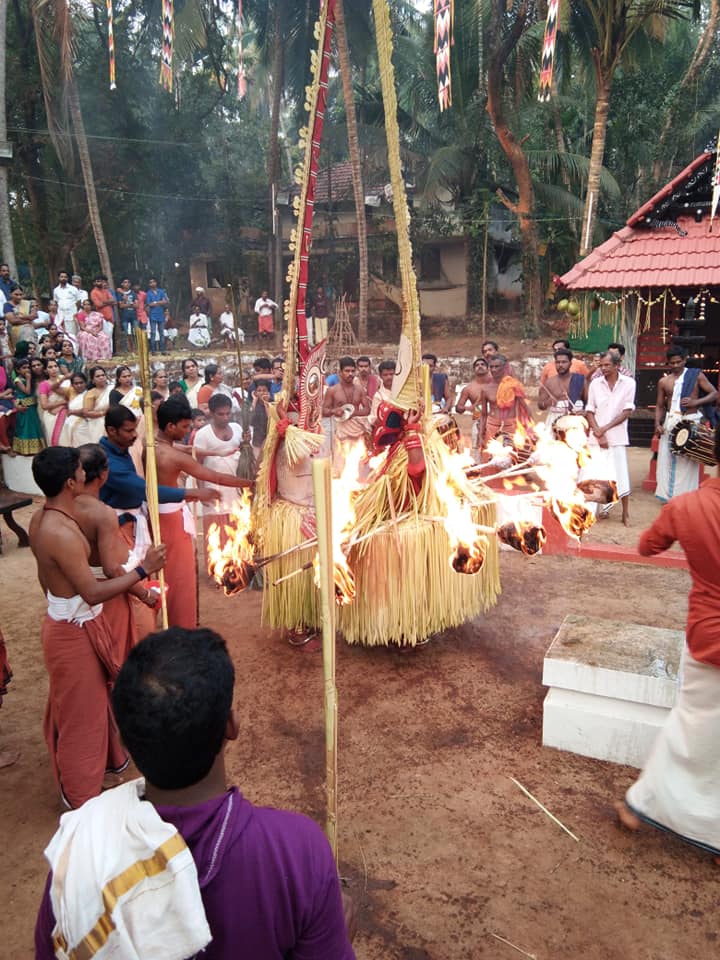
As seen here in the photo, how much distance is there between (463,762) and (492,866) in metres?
0.68

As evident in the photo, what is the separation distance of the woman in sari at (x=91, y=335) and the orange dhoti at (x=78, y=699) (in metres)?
13.2

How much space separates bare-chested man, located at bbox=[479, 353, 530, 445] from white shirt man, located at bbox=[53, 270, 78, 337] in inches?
410

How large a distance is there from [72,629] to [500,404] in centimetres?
574

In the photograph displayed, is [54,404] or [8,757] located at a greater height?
[54,404]

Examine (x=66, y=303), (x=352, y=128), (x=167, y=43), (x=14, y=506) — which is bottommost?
(x=14, y=506)

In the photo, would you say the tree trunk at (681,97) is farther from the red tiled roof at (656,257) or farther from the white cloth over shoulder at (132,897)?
the white cloth over shoulder at (132,897)

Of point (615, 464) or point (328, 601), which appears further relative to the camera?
point (615, 464)

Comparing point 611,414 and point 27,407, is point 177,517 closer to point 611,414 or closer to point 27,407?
point 611,414

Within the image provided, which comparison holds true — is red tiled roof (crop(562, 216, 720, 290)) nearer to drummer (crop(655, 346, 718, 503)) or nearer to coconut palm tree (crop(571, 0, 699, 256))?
drummer (crop(655, 346, 718, 503))

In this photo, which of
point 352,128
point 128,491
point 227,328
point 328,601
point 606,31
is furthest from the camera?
point 227,328

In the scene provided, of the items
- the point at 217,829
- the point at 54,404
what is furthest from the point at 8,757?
the point at 54,404

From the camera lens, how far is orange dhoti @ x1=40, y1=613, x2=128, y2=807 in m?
3.15

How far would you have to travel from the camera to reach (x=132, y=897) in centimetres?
111

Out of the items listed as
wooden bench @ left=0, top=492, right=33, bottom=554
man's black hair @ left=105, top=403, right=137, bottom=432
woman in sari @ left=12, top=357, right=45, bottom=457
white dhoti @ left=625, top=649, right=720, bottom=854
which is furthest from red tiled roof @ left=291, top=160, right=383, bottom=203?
white dhoti @ left=625, top=649, right=720, bottom=854
